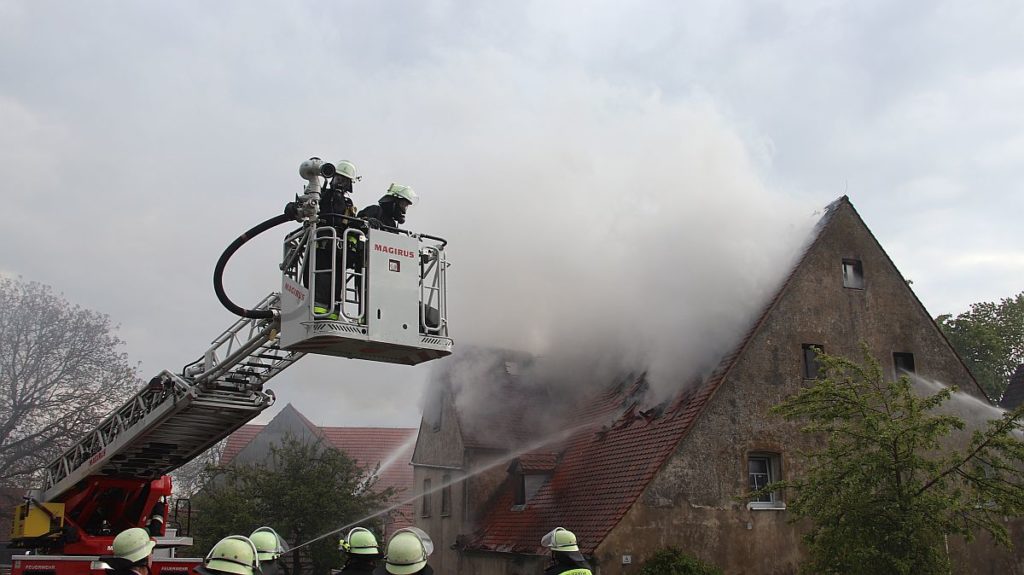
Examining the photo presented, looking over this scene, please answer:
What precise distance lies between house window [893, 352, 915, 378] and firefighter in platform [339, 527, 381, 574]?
15.2m

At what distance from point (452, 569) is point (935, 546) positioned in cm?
1266

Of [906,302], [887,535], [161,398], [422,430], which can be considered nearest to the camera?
[161,398]

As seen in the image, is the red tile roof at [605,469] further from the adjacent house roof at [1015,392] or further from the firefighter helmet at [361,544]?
the adjacent house roof at [1015,392]

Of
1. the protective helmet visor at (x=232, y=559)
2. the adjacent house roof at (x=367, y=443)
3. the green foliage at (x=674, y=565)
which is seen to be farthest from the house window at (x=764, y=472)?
the adjacent house roof at (x=367, y=443)

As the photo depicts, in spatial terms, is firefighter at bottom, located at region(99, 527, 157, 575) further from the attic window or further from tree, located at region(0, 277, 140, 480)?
tree, located at region(0, 277, 140, 480)

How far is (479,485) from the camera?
21047 millimetres

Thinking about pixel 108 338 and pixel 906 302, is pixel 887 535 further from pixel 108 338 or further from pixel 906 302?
pixel 108 338

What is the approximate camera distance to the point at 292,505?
69.8 feet

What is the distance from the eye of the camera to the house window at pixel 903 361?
18.7m

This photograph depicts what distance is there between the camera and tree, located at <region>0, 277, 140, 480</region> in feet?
83.4

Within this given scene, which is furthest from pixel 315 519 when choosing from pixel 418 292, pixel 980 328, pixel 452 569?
pixel 980 328

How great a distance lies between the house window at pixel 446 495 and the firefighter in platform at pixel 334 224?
14.5 m

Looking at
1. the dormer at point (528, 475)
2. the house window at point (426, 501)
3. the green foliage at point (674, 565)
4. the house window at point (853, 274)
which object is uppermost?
the house window at point (853, 274)

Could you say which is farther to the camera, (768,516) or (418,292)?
(768,516)
